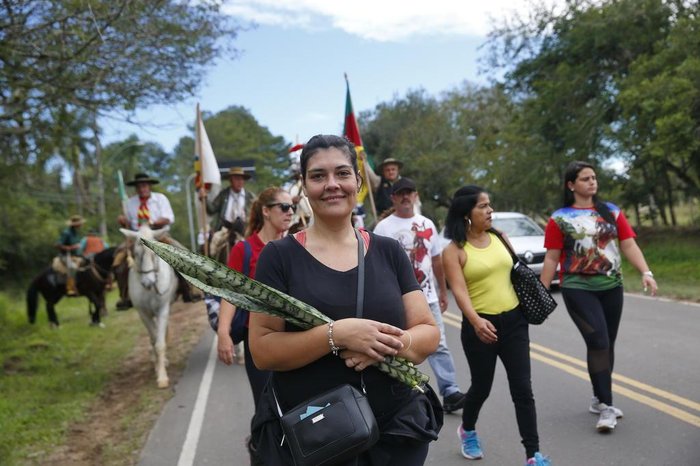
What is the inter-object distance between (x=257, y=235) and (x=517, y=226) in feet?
40.8

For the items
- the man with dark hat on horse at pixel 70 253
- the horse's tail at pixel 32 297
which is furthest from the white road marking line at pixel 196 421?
the horse's tail at pixel 32 297

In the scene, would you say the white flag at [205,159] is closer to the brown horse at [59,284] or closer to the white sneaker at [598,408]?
the white sneaker at [598,408]

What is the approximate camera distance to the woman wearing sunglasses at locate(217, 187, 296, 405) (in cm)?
486

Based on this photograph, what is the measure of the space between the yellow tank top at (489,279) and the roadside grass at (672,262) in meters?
8.54

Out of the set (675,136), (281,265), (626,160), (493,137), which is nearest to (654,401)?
(281,265)

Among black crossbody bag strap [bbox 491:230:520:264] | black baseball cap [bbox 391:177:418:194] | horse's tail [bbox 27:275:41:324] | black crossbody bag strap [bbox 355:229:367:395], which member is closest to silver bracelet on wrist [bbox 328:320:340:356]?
black crossbody bag strap [bbox 355:229:367:395]

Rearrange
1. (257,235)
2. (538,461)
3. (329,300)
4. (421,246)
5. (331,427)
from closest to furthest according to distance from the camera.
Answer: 1. (331,427)
2. (329,300)
3. (538,461)
4. (257,235)
5. (421,246)

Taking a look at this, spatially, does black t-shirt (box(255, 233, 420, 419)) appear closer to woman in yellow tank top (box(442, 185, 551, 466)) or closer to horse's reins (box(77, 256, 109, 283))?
woman in yellow tank top (box(442, 185, 551, 466))

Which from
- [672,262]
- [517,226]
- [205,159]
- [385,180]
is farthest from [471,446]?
[672,262]

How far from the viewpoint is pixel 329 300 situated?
8.55ft

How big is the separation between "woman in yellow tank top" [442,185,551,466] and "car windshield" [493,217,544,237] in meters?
11.3

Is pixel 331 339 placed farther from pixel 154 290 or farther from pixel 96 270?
pixel 96 270

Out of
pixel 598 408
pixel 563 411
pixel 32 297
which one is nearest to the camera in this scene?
pixel 598 408

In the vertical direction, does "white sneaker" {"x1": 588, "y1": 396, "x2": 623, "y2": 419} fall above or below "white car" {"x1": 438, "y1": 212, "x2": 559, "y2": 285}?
below
